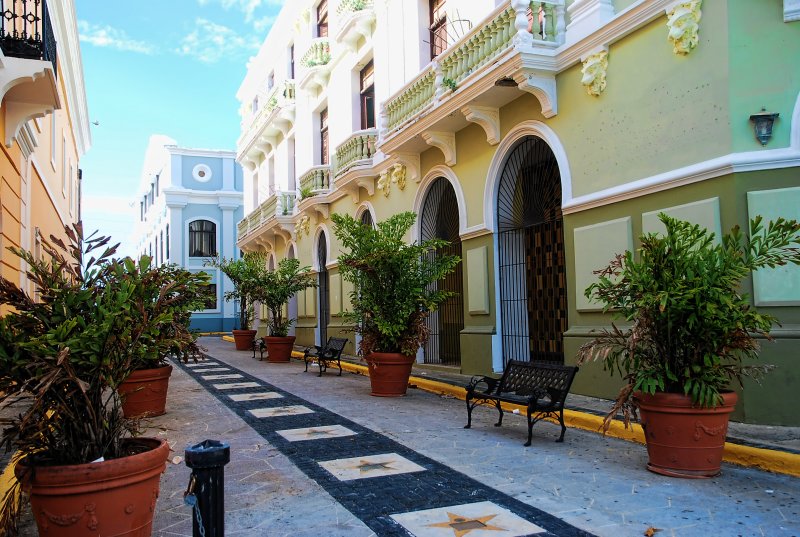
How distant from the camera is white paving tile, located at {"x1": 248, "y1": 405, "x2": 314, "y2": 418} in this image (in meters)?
8.98

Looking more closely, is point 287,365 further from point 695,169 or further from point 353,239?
point 695,169

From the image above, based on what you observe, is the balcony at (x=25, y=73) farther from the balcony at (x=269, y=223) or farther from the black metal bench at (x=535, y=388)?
the balcony at (x=269, y=223)

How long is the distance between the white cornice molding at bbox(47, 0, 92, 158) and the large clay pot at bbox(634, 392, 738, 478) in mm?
12893

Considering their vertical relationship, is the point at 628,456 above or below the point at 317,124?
below

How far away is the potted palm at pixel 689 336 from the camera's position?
5457 mm

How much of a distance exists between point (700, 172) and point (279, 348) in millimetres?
12950

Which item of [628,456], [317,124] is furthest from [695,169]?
[317,124]

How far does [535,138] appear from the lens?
1091cm

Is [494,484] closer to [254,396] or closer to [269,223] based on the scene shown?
[254,396]

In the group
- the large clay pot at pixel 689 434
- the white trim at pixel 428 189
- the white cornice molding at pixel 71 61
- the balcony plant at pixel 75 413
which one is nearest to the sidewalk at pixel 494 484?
the large clay pot at pixel 689 434

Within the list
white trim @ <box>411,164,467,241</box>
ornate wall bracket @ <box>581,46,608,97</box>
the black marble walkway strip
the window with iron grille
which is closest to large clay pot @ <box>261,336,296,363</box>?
white trim @ <box>411,164,467,241</box>

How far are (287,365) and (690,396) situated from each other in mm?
12917

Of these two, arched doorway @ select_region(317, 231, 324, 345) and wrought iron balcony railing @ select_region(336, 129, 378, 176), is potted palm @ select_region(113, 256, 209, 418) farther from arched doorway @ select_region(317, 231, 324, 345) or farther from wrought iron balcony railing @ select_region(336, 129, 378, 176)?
arched doorway @ select_region(317, 231, 324, 345)

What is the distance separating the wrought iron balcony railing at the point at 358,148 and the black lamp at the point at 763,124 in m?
10.7
